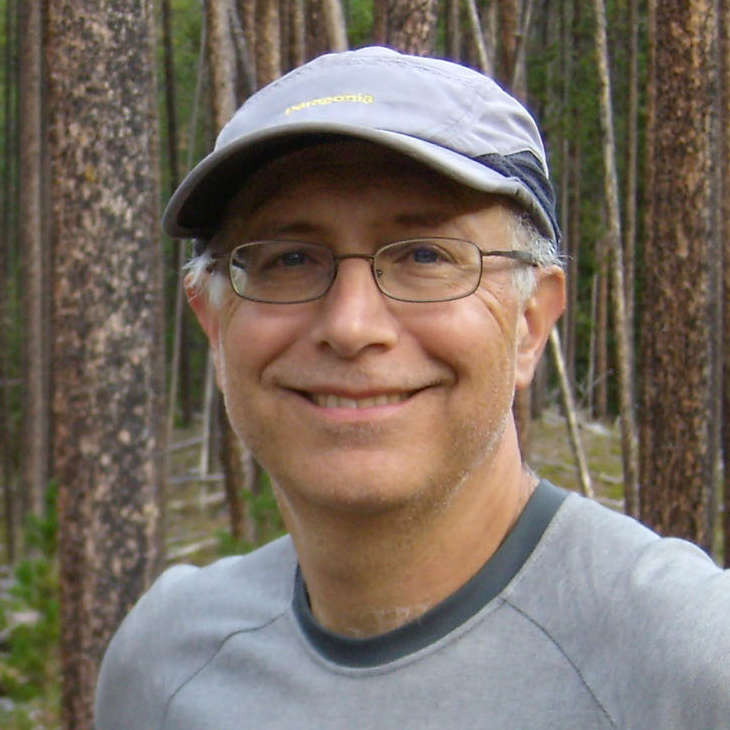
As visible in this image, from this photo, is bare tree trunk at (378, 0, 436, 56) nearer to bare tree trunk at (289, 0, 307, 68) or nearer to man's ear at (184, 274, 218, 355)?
man's ear at (184, 274, 218, 355)

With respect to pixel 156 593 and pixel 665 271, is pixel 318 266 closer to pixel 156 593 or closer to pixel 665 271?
pixel 156 593

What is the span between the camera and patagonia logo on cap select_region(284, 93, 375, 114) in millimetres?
1463

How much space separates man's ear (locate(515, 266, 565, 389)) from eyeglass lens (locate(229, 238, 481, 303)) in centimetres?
16

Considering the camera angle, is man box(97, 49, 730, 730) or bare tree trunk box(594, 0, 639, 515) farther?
bare tree trunk box(594, 0, 639, 515)

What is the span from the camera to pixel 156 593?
80.1 inches

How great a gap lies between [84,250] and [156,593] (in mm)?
3315

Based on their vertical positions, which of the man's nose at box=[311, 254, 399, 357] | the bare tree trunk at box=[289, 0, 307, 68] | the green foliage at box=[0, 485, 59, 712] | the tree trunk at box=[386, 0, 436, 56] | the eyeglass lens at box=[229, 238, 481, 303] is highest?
the bare tree trunk at box=[289, 0, 307, 68]

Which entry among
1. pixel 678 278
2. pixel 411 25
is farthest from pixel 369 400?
pixel 678 278

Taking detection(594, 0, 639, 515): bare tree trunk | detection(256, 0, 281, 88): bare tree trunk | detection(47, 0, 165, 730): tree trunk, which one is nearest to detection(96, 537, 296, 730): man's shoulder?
detection(47, 0, 165, 730): tree trunk

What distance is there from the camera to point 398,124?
4.72 ft

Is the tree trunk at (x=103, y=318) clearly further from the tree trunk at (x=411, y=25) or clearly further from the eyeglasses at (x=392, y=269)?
the eyeglasses at (x=392, y=269)

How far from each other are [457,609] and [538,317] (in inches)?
18.4

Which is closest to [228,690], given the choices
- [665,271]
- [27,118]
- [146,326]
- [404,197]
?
[404,197]

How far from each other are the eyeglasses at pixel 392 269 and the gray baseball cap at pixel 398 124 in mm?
103
